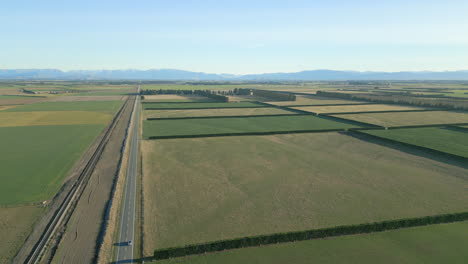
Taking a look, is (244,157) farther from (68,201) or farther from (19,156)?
(19,156)

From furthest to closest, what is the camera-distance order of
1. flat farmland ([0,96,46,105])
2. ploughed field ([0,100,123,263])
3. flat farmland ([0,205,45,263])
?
flat farmland ([0,96,46,105]) < ploughed field ([0,100,123,263]) < flat farmland ([0,205,45,263])

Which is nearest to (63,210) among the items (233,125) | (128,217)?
(128,217)

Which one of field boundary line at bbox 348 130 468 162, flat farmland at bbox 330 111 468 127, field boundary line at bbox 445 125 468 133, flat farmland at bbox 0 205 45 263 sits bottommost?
flat farmland at bbox 0 205 45 263

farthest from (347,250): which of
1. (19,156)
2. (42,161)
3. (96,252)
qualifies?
(19,156)

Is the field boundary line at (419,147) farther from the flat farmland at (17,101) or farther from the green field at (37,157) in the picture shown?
the flat farmland at (17,101)

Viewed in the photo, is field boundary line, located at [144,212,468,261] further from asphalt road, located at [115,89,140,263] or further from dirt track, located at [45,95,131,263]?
dirt track, located at [45,95,131,263]

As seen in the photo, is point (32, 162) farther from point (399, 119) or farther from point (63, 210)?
point (399, 119)

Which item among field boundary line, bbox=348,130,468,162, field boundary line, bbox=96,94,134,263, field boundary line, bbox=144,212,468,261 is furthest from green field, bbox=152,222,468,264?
field boundary line, bbox=348,130,468,162
